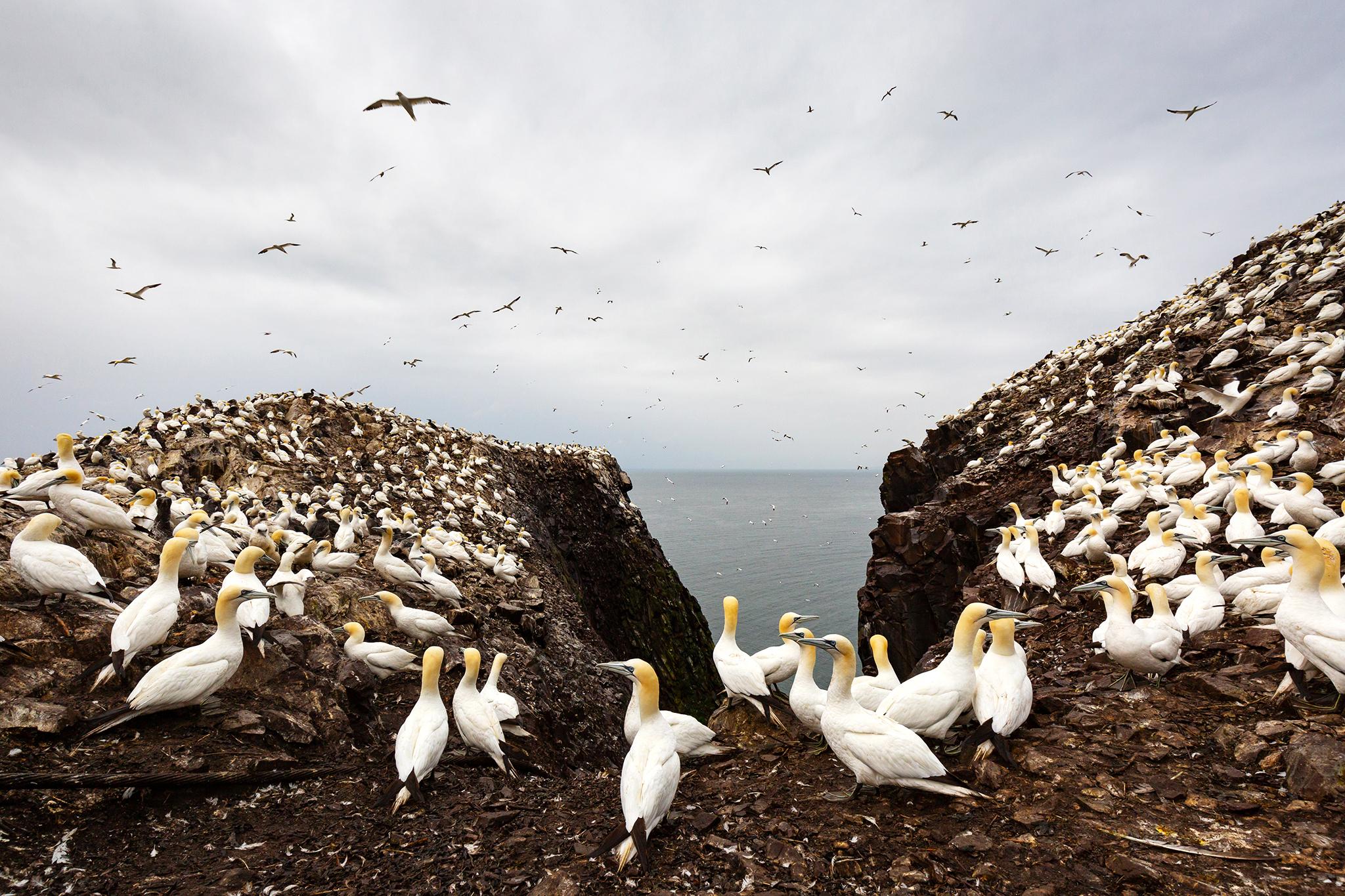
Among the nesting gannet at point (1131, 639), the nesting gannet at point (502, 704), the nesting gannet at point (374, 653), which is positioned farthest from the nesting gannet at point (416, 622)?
the nesting gannet at point (1131, 639)

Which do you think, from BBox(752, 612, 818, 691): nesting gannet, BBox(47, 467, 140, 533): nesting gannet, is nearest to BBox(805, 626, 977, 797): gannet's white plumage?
BBox(752, 612, 818, 691): nesting gannet

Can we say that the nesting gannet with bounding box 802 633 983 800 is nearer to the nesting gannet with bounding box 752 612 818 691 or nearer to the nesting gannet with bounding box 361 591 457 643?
the nesting gannet with bounding box 752 612 818 691

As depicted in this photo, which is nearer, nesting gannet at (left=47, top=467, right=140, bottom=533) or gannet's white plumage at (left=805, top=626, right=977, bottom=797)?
gannet's white plumage at (left=805, top=626, right=977, bottom=797)

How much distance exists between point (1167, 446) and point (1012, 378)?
19698 millimetres

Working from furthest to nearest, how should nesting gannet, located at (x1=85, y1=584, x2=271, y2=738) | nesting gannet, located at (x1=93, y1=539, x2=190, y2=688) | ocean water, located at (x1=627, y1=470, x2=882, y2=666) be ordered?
ocean water, located at (x1=627, y1=470, x2=882, y2=666)
nesting gannet, located at (x1=93, y1=539, x2=190, y2=688)
nesting gannet, located at (x1=85, y1=584, x2=271, y2=738)

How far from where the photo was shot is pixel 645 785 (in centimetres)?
445

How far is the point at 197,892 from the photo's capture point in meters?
4.32

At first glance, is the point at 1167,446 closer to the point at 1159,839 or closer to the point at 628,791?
the point at 1159,839

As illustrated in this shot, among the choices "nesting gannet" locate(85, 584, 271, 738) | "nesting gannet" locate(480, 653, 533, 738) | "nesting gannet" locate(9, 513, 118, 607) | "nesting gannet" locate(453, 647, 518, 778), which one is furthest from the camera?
"nesting gannet" locate(480, 653, 533, 738)

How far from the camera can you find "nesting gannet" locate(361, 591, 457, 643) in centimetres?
930

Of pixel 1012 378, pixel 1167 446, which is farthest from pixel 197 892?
pixel 1012 378

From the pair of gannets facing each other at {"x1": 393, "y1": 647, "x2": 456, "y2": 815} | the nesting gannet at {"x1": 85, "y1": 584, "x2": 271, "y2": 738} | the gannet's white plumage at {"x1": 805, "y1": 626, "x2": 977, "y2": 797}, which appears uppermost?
→ the nesting gannet at {"x1": 85, "y1": 584, "x2": 271, "y2": 738}

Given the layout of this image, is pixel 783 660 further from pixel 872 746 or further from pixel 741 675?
pixel 872 746

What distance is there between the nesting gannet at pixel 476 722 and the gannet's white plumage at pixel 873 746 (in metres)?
3.82
